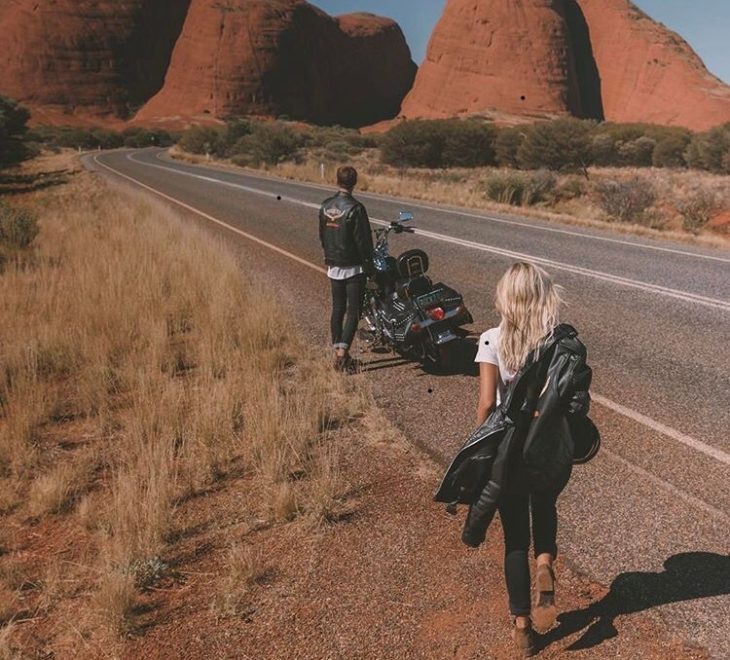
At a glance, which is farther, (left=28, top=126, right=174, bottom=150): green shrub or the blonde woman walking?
(left=28, top=126, right=174, bottom=150): green shrub

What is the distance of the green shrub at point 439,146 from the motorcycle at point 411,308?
1304 inches

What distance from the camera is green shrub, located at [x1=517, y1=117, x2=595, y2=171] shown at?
33.4 meters

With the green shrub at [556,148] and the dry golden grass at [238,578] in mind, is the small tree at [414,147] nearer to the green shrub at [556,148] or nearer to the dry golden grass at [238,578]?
the green shrub at [556,148]

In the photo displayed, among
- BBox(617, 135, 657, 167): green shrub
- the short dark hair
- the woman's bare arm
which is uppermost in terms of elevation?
BBox(617, 135, 657, 167): green shrub

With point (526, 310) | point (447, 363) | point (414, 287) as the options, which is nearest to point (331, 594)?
point (526, 310)

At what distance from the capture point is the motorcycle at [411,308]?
561 centimetres

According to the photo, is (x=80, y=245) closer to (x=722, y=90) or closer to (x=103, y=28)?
(x=722, y=90)

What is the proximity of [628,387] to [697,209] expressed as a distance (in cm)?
1418

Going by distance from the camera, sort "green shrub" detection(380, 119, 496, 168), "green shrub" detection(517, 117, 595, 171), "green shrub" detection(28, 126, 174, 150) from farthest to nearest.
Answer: "green shrub" detection(28, 126, 174, 150) → "green shrub" detection(380, 119, 496, 168) → "green shrub" detection(517, 117, 595, 171)

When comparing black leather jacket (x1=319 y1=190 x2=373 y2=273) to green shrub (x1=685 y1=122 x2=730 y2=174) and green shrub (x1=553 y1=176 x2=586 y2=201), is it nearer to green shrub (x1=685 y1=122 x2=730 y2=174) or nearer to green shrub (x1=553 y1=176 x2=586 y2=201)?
green shrub (x1=553 y1=176 x2=586 y2=201)

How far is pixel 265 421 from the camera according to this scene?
14.3 ft

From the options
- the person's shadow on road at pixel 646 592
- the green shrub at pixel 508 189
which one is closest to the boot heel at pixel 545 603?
the person's shadow on road at pixel 646 592

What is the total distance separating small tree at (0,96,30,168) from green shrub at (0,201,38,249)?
1004 inches

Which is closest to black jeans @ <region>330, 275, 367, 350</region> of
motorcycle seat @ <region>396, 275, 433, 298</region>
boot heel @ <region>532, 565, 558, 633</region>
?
motorcycle seat @ <region>396, 275, 433, 298</region>
